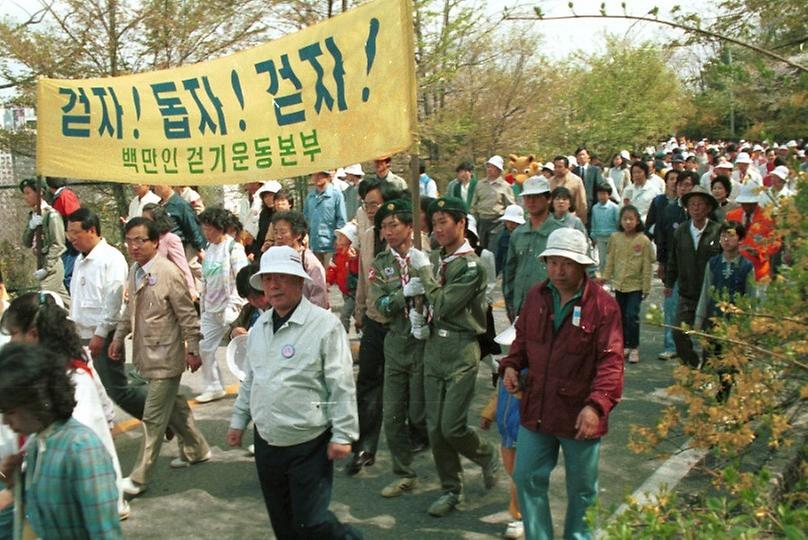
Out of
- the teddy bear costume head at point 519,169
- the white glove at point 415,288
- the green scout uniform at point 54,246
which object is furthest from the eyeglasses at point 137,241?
the teddy bear costume head at point 519,169

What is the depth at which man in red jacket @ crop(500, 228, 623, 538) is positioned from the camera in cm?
A: 435

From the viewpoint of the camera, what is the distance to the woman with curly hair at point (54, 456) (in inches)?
122

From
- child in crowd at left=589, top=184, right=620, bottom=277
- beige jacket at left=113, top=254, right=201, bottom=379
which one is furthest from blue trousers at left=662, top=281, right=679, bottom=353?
beige jacket at left=113, top=254, right=201, bottom=379

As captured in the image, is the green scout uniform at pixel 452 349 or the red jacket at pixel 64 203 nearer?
the green scout uniform at pixel 452 349

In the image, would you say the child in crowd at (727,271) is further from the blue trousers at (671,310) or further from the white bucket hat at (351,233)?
the white bucket hat at (351,233)

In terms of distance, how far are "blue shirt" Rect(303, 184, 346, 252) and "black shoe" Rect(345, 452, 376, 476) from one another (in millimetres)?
4358

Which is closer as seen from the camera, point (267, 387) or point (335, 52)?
point (267, 387)

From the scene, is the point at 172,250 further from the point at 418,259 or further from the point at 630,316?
the point at 630,316

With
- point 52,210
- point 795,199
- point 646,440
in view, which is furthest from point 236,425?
point 52,210

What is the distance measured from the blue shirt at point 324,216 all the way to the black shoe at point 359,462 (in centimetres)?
436

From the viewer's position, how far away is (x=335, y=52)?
5.37 meters

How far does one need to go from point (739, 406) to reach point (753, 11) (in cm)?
338

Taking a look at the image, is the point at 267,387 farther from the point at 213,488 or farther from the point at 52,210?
the point at 52,210

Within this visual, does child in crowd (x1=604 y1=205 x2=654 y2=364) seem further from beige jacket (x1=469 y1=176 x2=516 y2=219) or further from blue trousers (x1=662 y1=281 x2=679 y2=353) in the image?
beige jacket (x1=469 y1=176 x2=516 y2=219)
